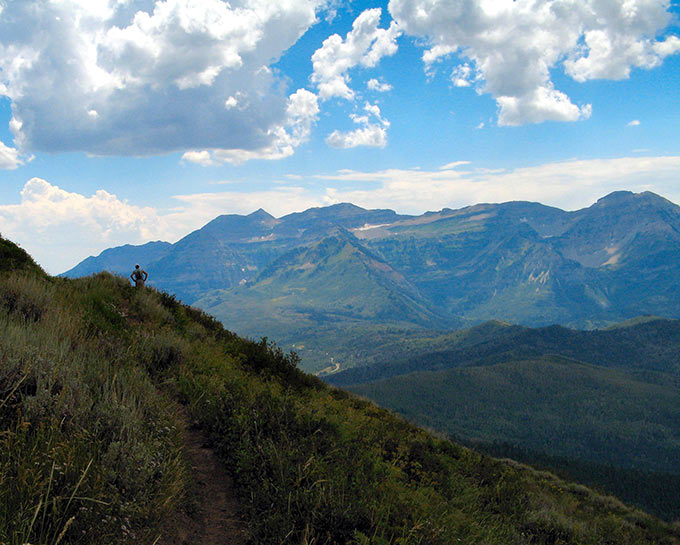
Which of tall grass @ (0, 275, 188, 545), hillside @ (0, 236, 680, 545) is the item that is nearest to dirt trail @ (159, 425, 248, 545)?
hillside @ (0, 236, 680, 545)

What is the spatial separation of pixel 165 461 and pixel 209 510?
0.89 metres

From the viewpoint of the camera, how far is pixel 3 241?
53.9 ft

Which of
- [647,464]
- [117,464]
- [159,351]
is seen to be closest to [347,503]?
[117,464]

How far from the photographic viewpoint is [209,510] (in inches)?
214

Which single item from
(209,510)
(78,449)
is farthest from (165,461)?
(78,449)

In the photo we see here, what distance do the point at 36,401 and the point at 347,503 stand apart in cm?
374

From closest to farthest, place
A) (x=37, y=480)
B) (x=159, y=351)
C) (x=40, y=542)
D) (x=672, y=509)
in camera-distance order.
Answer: (x=40, y=542)
(x=37, y=480)
(x=159, y=351)
(x=672, y=509)

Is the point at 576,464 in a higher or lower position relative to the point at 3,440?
lower

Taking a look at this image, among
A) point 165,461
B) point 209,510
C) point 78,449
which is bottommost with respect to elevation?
point 209,510

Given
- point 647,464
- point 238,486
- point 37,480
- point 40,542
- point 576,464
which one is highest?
point 37,480

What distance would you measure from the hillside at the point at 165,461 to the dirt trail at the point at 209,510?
0.15 m

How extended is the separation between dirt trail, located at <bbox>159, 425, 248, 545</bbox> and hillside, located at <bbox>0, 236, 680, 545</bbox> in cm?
15

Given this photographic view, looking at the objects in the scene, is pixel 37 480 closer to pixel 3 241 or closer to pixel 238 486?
pixel 238 486

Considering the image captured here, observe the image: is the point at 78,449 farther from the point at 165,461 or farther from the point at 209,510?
the point at 209,510
